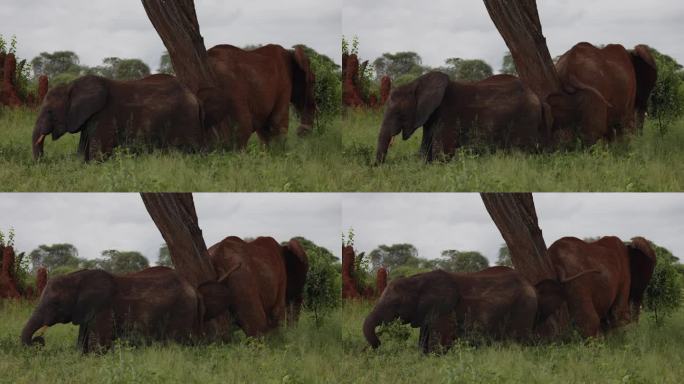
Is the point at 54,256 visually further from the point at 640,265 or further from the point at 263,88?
the point at 640,265

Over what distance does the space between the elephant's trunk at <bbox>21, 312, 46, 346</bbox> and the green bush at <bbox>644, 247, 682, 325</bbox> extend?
24.7ft

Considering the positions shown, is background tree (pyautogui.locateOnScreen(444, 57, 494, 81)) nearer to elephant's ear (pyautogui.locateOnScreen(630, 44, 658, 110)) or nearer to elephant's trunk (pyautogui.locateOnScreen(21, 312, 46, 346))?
elephant's ear (pyautogui.locateOnScreen(630, 44, 658, 110))

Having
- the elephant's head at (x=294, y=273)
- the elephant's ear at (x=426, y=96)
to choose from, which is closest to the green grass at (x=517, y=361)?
the elephant's head at (x=294, y=273)

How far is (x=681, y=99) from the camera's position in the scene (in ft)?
62.7

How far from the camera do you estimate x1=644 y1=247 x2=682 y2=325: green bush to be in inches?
724

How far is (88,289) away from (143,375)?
180 cm

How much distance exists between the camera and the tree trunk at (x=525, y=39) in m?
17.2

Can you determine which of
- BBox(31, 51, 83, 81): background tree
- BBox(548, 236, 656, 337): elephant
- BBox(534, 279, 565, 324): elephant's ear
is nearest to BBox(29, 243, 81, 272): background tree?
BBox(31, 51, 83, 81): background tree

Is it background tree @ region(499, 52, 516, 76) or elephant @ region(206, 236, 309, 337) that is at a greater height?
background tree @ region(499, 52, 516, 76)

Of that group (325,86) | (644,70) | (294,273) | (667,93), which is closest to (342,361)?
(294,273)

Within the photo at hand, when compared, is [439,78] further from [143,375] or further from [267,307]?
[143,375]

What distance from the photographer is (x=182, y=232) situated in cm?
1695

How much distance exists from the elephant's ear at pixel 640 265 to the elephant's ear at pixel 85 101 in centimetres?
686

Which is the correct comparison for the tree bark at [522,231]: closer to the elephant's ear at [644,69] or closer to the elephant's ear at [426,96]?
the elephant's ear at [426,96]
